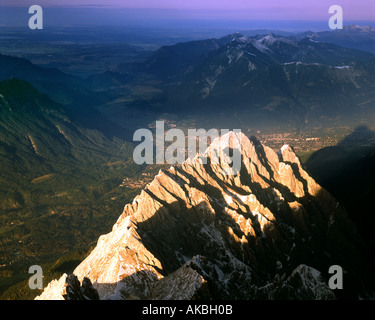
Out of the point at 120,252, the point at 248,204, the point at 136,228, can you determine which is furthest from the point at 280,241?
the point at 120,252

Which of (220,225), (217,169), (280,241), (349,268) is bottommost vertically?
(349,268)

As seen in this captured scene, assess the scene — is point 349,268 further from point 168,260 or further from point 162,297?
point 162,297

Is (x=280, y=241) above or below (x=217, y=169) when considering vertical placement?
below

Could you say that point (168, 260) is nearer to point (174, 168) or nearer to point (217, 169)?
point (174, 168)

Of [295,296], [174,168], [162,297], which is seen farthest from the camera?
[174,168]

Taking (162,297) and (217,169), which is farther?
(217,169)
